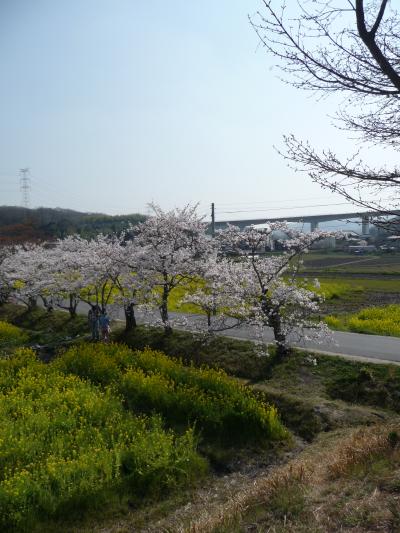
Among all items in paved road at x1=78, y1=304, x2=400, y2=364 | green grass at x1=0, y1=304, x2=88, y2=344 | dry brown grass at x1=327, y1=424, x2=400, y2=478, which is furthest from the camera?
green grass at x1=0, y1=304, x2=88, y2=344

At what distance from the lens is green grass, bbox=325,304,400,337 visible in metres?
15.5

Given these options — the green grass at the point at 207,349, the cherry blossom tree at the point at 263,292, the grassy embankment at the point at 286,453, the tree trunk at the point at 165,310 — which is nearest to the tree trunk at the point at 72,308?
the green grass at the point at 207,349

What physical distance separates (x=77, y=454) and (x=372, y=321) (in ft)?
38.2

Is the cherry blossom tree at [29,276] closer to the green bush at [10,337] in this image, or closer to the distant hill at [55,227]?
the green bush at [10,337]

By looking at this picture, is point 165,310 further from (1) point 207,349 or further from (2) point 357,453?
(2) point 357,453

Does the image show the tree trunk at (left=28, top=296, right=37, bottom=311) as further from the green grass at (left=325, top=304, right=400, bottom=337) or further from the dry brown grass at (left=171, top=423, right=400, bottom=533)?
the dry brown grass at (left=171, top=423, right=400, bottom=533)

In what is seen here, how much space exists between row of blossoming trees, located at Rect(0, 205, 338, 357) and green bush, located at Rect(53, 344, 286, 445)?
2278 mm

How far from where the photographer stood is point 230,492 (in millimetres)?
7059

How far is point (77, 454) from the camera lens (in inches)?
293

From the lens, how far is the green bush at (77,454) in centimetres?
636

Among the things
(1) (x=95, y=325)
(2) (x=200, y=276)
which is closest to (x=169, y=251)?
(2) (x=200, y=276)

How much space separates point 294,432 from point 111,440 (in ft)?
11.0

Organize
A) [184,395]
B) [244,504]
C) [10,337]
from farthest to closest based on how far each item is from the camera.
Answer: [10,337], [184,395], [244,504]

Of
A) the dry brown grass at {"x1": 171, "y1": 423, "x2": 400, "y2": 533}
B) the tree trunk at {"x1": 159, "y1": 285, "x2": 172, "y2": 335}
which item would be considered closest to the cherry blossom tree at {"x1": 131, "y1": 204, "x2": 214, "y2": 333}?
the tree trunk at {"x1": 159, "y1": 285, "x2": 172, "y2": 335}
